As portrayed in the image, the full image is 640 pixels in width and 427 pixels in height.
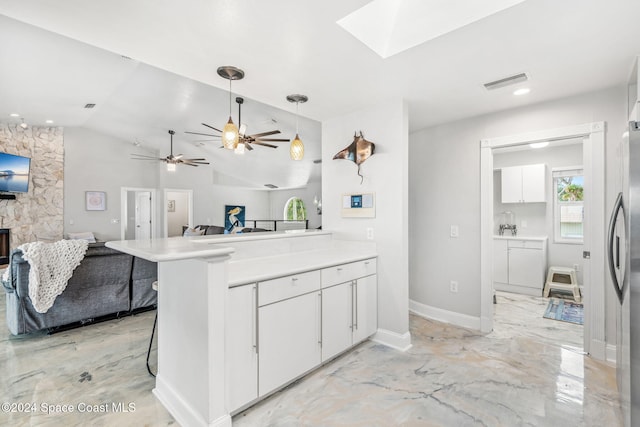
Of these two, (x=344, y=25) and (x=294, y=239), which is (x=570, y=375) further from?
(x=344, y=25)

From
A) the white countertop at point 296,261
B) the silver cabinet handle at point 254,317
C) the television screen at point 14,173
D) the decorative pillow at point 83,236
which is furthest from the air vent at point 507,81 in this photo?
the television screen at point 14,173

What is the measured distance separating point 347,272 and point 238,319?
1061mm

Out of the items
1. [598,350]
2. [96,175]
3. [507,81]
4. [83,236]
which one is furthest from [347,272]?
[96,175]

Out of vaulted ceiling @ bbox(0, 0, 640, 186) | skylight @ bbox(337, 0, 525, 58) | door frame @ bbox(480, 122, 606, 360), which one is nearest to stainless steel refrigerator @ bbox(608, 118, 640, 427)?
vaulted ceiling @ bbox(0, 0, 640, 186)

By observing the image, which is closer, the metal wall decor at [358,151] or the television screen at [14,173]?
the metal wall decor at [358,151]

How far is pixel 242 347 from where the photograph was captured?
1775 millimetres

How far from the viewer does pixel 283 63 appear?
7.15ft

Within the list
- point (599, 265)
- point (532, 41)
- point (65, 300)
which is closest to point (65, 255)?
point (65, 300)

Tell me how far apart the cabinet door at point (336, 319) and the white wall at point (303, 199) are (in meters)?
7.81

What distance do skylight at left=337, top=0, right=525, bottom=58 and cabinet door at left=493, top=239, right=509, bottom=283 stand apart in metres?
3.76

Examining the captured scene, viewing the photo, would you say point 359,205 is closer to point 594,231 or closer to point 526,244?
point 594,231

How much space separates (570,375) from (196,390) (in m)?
2.69

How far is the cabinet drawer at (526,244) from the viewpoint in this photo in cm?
430

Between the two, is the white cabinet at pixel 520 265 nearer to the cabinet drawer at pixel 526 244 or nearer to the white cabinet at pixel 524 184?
the cabinet drawer at pixel 526 244
